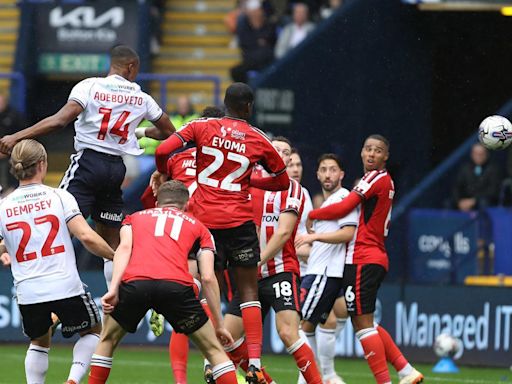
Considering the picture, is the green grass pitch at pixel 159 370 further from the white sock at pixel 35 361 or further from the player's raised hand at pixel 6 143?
the player's raised hand at pixel 6 143

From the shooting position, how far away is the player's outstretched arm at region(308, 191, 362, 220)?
11.8 metres

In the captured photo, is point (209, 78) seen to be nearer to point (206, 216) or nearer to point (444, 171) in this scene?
point (444, 171)

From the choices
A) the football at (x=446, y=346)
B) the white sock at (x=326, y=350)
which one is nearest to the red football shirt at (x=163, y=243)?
the white sock at (x=326, y=350)

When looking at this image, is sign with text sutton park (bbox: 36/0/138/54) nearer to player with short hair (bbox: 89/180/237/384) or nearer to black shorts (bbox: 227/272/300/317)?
black shorts (bbox: 227/272/300/317)

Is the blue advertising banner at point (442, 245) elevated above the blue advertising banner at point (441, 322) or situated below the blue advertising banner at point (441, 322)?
above

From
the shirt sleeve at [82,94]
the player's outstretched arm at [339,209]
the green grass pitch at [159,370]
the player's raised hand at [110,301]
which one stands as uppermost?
the shirt sleeve at [82,94]

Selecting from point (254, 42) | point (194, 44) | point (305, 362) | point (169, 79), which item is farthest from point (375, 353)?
point (194, 44)

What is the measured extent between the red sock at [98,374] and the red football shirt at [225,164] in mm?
1595

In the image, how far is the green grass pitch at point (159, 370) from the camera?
43.6 feet

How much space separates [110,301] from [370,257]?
127 inches

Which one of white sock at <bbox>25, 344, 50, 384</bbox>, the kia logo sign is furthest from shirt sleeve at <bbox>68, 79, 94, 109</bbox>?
the kia logo sign

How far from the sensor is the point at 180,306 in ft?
30.6

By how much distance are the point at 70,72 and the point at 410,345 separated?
26.7 feet

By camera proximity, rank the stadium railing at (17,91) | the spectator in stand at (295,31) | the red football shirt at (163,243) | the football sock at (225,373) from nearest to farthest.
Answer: the red football shirt at (163,243) → the football sock at (225,373) → the spectator in stand at (295,31) → the stadium railing at (17,91)
